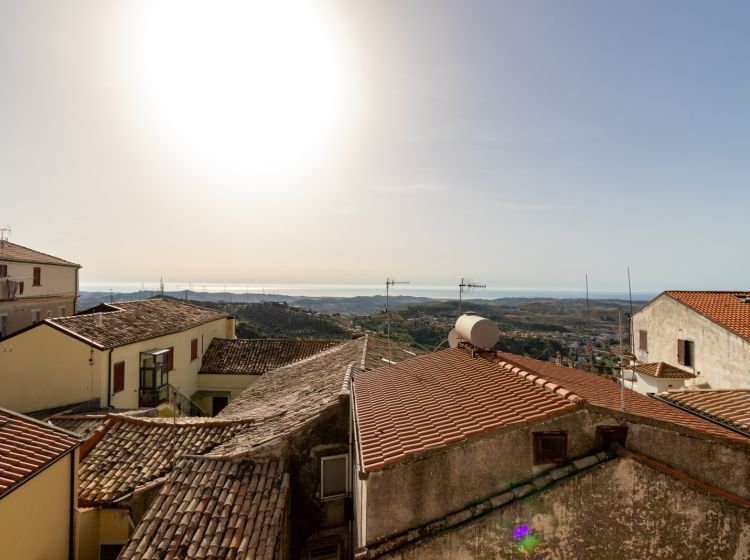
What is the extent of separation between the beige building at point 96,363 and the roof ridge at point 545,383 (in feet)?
56.0

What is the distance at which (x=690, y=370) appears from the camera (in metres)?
20.8

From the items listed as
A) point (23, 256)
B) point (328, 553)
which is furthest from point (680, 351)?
point (23, 256)

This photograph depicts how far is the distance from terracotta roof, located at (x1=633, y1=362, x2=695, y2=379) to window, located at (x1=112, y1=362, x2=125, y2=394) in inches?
1019

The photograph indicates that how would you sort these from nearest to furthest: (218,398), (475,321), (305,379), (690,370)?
1. (475,321)
2. (305,379)
3. (690,370)
4. (218,398)

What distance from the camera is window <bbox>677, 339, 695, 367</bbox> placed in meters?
20.8

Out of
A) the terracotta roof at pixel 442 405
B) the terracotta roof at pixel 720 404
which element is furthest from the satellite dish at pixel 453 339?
the terracotta roof at pixel 720 404

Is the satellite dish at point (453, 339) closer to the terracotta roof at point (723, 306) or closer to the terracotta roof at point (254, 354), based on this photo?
the terracotta roof at point (723, 306)

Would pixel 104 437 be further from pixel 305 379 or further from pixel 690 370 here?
pixel 690 370

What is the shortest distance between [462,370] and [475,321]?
1.23 meters

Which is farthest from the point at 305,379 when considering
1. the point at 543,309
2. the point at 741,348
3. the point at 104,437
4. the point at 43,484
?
the point at 543,309

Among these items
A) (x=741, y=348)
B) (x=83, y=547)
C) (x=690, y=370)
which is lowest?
(x=83, y=547)

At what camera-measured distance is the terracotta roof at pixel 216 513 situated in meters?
6.62

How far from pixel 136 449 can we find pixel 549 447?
10.3 meters

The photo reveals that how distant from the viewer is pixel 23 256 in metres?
32.6
